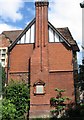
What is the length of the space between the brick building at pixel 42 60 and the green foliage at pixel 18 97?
0.67 m

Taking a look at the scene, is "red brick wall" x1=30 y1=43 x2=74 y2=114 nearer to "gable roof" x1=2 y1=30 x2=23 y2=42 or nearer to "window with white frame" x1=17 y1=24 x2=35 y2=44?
"window with white frame" x1=17 y1=24 x2=35 y2=44

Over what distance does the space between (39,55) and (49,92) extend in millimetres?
4078

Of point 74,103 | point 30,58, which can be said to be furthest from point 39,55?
point 74,103

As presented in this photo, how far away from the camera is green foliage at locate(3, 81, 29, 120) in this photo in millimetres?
26263

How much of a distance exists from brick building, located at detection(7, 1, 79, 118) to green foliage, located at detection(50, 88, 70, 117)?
552mm

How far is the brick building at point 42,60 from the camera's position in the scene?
26734 mm

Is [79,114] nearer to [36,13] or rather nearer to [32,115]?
[32,115]

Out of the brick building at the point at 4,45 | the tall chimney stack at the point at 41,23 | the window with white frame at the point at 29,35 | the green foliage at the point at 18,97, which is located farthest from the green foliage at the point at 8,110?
the window with white frame at the point at 29,35

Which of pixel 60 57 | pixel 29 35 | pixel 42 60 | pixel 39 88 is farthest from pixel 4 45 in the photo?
pixel 39 88

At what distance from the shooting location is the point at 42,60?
1093 inches

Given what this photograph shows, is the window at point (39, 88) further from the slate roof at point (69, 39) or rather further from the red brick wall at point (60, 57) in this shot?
the slate roof at point (69, 39)

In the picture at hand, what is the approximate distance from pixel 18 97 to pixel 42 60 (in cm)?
458

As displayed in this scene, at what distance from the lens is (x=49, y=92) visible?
26.9 m

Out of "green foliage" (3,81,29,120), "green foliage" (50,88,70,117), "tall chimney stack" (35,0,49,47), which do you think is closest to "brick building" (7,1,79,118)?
"tall chimney stack" (35,0,49,47)
